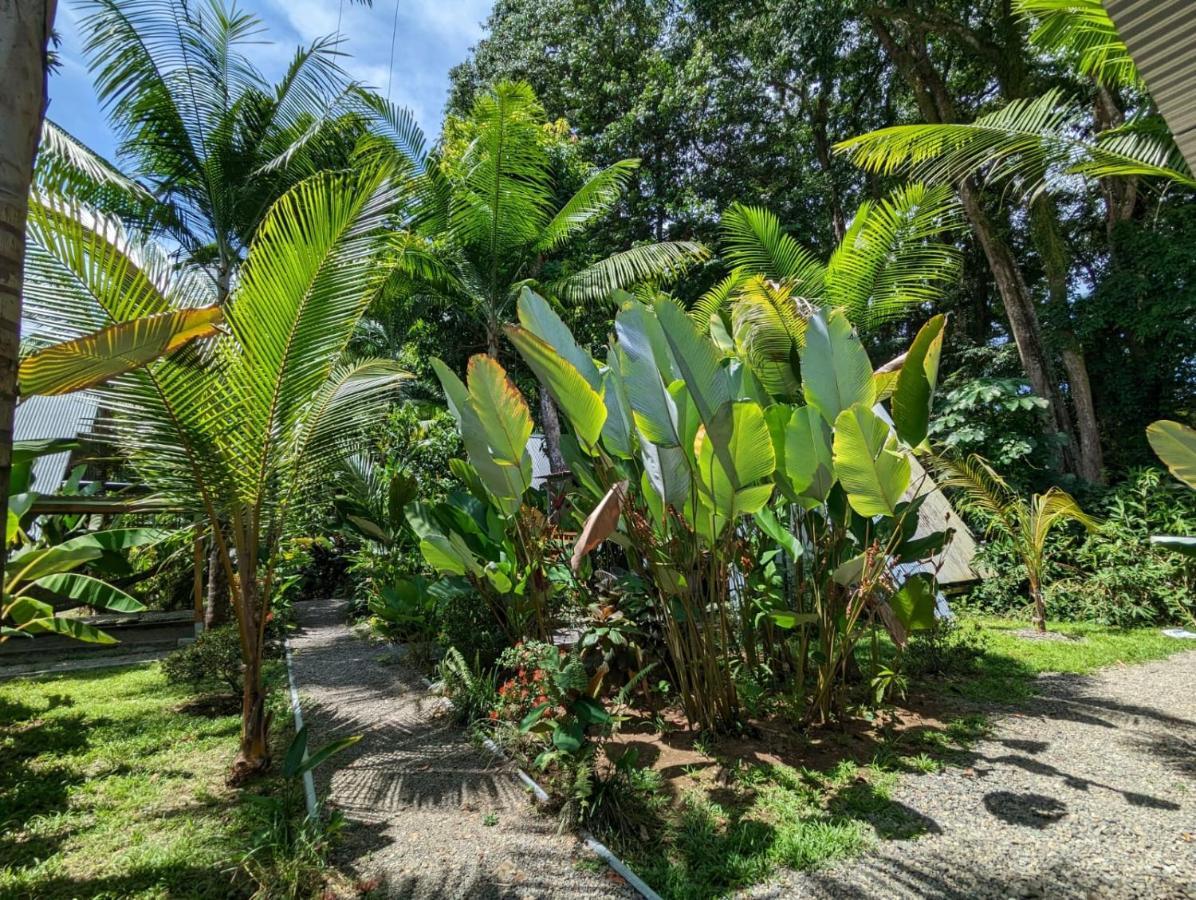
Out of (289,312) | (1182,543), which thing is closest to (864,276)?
(1182,543)

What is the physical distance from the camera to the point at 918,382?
3.00 metres

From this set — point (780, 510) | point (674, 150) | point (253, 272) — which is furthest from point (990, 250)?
point (253, 272)

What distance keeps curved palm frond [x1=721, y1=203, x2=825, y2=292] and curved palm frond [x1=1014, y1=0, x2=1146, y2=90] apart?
227 cm

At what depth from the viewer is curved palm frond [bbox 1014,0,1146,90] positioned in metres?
3.54

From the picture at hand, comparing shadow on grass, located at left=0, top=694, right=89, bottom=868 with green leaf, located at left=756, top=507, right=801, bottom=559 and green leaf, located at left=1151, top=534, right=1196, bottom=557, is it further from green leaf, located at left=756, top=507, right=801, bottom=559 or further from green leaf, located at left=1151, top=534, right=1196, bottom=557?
green leaf, located at left=1151, top=534, right=1196, bottom=557

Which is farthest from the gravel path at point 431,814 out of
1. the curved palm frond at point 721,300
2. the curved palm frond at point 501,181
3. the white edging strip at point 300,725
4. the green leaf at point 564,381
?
the curved palm frond at point 501,181

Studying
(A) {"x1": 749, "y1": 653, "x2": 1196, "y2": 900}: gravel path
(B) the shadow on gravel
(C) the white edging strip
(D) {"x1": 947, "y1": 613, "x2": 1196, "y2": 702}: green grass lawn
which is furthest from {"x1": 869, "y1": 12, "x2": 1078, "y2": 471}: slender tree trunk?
(C) the white edging strip

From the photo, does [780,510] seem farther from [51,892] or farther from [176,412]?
[51,892]

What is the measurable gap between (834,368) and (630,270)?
6453mm

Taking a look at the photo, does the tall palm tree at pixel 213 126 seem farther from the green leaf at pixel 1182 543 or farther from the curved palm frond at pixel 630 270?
the green leaf at pixel 1182 543

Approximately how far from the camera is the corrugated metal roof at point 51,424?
12859 millimetres

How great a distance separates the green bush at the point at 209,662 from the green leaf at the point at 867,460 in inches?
177

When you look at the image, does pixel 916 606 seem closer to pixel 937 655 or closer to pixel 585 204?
pixel 937 655

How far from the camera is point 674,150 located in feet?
46.1
